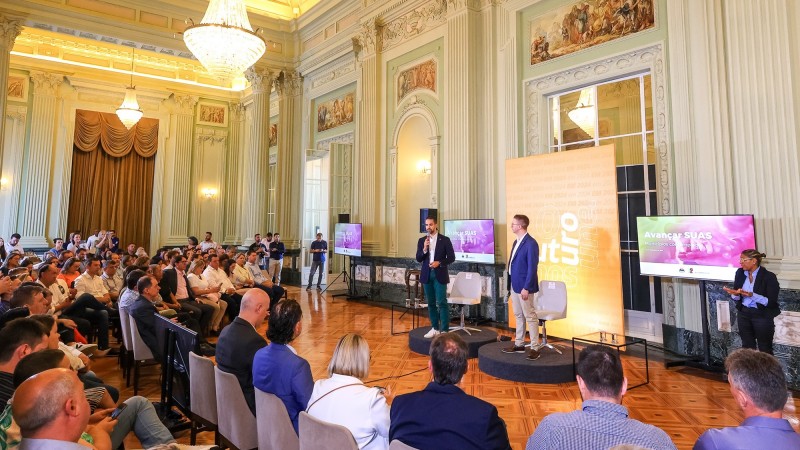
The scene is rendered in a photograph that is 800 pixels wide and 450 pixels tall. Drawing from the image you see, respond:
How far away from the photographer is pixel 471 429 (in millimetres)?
1408

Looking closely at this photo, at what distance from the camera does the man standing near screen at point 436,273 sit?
5070 millimetres

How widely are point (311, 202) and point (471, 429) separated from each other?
9.94m

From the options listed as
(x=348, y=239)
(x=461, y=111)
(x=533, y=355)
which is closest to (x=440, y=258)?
(x=533, y=355)

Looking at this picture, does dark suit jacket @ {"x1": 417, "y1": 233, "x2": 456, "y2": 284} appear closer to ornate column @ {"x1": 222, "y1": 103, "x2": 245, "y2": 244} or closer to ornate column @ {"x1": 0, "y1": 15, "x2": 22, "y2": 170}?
ornate column @ {"x1": 0, "y1": 15, "x2": 22, "y2": 170}

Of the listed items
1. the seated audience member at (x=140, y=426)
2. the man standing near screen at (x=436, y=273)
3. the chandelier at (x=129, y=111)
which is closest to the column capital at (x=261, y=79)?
the chandelier at (x=129, y=111)

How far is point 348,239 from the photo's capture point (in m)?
9.10

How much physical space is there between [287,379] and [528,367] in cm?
270

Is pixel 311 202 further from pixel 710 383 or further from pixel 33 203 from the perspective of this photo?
pixel 710 383

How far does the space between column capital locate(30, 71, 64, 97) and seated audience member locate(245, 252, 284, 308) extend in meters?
8.95

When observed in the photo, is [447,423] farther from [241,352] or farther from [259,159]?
[259,159]

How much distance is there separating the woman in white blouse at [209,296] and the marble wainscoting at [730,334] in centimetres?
561

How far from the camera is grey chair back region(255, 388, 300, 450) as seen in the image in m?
1.93

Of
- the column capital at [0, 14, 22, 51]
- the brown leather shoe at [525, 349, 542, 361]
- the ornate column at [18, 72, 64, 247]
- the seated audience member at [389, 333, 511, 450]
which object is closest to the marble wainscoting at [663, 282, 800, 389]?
the brown leather shoe at [525, 349, 542, 361]

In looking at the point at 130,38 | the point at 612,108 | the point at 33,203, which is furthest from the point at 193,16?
the point at 612,108
